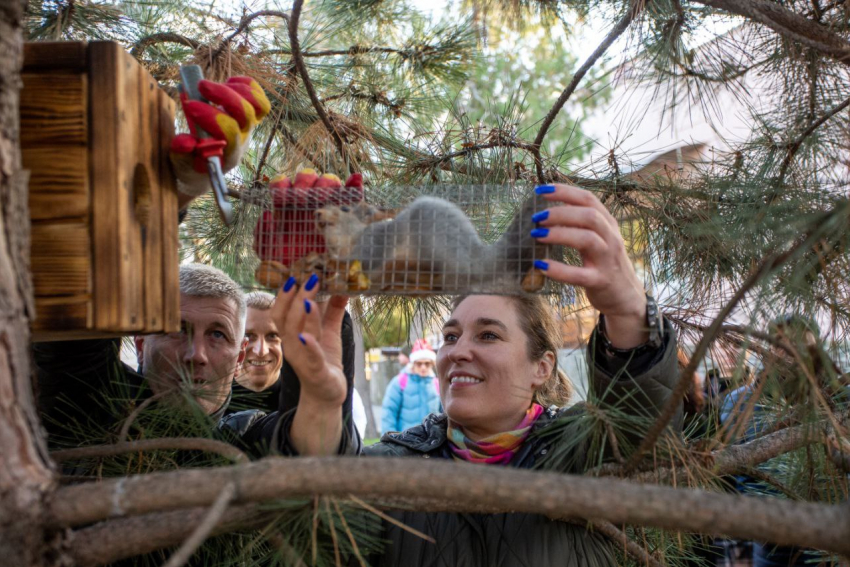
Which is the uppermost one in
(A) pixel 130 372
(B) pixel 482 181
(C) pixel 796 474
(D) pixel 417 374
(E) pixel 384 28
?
(E) pixel 384 28

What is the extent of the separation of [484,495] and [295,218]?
0.52 meters

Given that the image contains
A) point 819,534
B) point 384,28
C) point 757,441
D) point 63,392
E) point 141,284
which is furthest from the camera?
point 384,28

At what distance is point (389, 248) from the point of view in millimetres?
947

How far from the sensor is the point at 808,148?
1290 mm

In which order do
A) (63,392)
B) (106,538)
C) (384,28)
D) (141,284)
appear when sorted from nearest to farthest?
(106,538)
(141,284)
(63,392)
(384,28)

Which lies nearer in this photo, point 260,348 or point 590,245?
point 590,245

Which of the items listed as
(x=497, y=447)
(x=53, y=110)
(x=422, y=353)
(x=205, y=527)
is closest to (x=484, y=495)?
(x=205, y=527)

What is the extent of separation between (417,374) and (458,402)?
10.1 ft

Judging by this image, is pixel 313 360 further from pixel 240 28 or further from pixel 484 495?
pixel 240 28

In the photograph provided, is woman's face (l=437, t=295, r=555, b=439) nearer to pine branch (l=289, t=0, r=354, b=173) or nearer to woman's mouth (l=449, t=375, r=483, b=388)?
woman's mouth (l=449, t=375, r=483, b=388)

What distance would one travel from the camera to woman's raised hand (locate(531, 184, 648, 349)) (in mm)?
921

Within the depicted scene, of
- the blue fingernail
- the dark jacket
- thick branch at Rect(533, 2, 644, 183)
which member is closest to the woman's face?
the dark jacket

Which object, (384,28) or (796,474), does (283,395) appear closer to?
(796,474)

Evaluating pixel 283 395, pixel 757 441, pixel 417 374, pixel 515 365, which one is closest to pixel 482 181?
pixel 515 365
